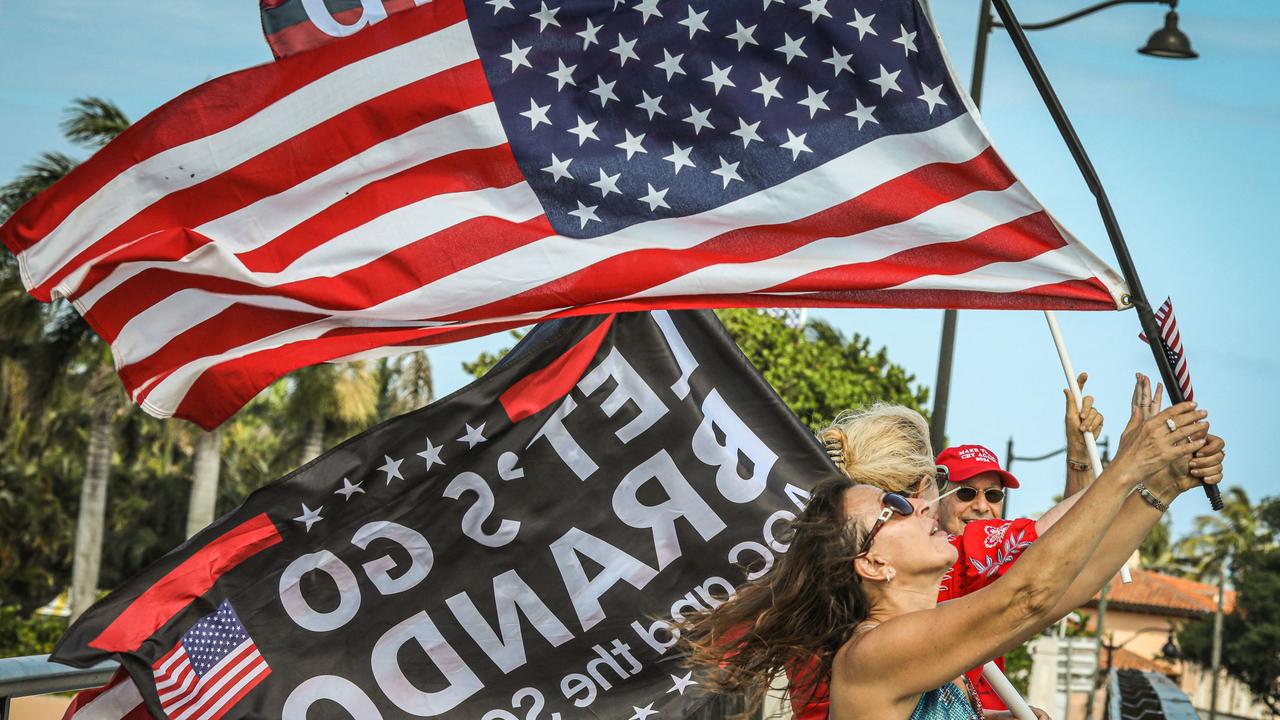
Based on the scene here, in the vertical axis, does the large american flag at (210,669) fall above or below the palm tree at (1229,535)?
below

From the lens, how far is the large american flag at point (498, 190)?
4141 mm

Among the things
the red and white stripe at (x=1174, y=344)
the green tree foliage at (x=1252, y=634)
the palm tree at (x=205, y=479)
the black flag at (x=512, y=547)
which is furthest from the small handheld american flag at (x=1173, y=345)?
the green tree foliage at (x=1252, y=634)

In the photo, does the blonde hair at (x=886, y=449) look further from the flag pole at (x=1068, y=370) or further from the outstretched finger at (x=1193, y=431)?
the outstretched finger at (x=1193, y=431)

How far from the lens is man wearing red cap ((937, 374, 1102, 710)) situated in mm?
4387

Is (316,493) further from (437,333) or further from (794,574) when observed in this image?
(794,574)

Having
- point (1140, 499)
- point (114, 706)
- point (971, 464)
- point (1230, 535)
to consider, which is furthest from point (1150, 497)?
point (1230, 535)

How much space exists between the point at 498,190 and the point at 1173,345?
2.05 m

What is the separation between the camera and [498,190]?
4.40 metres

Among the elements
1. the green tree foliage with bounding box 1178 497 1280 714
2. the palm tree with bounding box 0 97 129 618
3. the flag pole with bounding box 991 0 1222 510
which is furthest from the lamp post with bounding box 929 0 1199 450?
the green tree foliage with bounding box 1178 497 1280 714

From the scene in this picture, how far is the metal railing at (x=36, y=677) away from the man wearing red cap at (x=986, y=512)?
2.72m

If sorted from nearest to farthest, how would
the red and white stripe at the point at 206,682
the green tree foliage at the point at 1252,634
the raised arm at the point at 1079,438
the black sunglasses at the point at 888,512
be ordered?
1. the black sunglasses at the point at 888,512
2. the red and white stripe at the point at 206,682
3. the raised arm at the point at 1079,438
4. the green tree foliage at the point at 1252,634

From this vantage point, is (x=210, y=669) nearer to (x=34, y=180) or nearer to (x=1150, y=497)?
(x=1150, y=497)

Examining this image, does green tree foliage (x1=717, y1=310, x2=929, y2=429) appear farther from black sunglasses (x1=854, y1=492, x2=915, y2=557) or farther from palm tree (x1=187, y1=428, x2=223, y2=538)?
black sunglasses (x1=854, y1=492, x2=915, y2=557)

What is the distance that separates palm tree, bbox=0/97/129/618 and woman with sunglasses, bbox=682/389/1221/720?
2253cm
